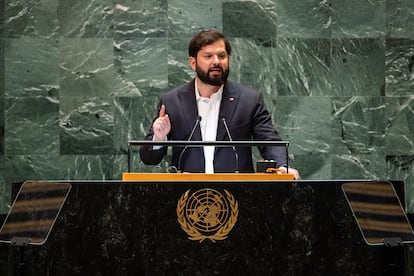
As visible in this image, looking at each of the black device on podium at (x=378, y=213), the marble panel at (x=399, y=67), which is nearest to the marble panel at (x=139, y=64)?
the marble panel at (x=399, y=67)

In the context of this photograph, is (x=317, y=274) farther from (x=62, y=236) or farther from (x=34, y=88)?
(x=34, y=88)

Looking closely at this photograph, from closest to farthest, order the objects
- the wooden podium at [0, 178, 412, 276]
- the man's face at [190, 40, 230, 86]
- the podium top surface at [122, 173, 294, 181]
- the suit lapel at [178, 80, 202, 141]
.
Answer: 1. the wooden podium at [0, 178, 412, 276]
2. the podium top surface at [122, 173, 294, 181]
3. the suit lapel at [178, 80, 202, 141]
4. the man's face at [190, 40, 230, 86]

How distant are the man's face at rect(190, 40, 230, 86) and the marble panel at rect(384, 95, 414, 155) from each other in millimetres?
2240

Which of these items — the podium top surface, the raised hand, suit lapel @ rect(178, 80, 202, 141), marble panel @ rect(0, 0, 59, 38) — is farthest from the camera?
marble panel @ rect(0, 0, 59, 38)

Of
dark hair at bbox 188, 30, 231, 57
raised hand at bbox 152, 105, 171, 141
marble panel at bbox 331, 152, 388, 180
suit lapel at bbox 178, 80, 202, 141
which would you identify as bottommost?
marble panel at bbox 331, 152, 388, 180

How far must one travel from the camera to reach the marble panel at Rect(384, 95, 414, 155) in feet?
22.1

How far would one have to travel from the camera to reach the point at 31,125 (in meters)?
6.64

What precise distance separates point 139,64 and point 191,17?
2.04 ft

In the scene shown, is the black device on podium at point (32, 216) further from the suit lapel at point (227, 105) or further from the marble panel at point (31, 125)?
the marble panel at point (31, 125)

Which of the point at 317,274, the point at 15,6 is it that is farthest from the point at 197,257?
the point at 15,6

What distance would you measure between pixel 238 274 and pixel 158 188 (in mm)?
501

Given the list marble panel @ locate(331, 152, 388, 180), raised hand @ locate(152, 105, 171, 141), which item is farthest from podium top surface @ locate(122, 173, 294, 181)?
marble panel @ locate(331, 152, 388, 180)

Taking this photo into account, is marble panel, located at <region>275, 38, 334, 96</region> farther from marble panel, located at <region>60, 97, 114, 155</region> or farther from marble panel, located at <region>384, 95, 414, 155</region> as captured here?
marble panel, located at <region>60, 97, 114, 155</region>

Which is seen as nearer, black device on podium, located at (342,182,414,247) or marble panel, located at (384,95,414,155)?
black device on podium, located at (342,182,414,247)
